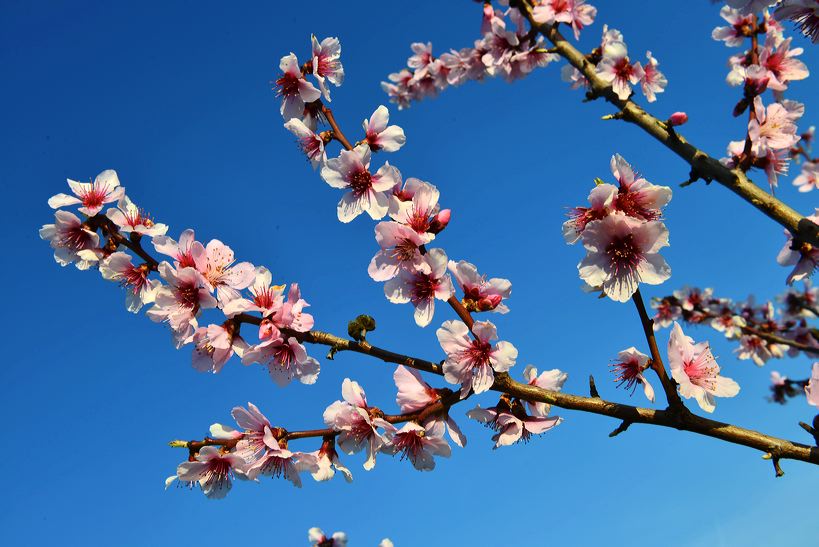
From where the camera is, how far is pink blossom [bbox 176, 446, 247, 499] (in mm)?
2844

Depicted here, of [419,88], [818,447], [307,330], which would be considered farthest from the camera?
[419,88]

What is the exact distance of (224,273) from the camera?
2986 mm

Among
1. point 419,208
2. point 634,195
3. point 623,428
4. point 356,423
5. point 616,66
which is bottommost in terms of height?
point 623,428

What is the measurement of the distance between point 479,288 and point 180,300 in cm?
158

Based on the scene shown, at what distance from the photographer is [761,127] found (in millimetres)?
3629

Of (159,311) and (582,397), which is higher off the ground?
(159,311)

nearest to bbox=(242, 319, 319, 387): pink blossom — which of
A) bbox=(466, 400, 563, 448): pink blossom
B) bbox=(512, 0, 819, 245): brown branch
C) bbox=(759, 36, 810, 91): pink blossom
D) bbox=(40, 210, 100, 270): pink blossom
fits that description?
bbox=(466, 400, 563, 448): pink blossom

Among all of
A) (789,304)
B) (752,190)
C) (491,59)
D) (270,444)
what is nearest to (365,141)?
(270,444)

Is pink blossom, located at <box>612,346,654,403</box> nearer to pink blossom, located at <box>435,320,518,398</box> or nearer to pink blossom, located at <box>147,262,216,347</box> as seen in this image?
pink blossom, located at <box>435,320,518,398</box>

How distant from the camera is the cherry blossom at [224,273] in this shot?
112 inches

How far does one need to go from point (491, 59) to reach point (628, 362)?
3.67m

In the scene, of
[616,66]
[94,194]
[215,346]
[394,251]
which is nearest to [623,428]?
[394,251]

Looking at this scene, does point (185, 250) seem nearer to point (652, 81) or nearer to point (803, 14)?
point (803, 14)

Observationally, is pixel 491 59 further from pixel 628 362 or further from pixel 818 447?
pixel 818 447
